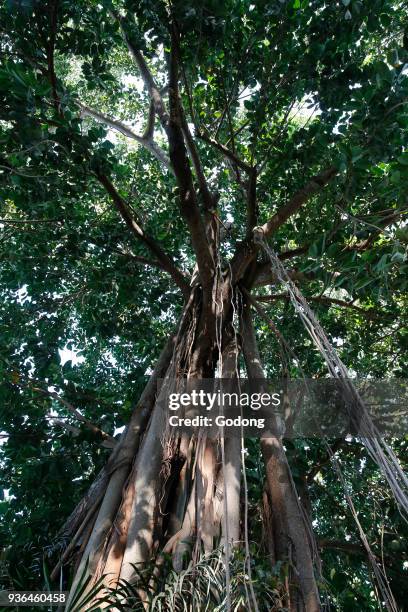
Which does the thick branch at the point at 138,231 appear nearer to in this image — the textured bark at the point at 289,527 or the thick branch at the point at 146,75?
the thick branch at the point at 146,75

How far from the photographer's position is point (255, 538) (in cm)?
203

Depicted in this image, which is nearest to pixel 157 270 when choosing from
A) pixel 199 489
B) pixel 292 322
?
pixel 292 322

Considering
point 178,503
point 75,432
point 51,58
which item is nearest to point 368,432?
point 178,503

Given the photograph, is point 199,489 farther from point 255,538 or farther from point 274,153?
point 274,153

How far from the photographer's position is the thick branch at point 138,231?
246 cm

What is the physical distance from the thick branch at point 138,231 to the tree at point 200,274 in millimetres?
14

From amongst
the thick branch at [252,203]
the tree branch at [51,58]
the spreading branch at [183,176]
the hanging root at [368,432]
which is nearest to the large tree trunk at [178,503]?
the spreading branch at [183,176]

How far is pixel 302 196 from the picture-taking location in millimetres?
2477

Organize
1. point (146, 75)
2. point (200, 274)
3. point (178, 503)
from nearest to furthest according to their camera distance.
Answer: point (178, 503)
point (200, 274)
point (146, 75)

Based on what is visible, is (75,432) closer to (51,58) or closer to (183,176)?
(183,176)

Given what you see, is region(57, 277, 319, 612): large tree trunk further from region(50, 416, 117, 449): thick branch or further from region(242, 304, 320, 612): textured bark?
region(50, 416, 117, 449): thick branch

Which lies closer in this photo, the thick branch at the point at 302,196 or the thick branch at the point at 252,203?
the thick branch at the point at 302,196

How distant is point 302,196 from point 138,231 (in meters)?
0.96

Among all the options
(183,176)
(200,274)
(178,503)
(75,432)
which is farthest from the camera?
(75,432)
